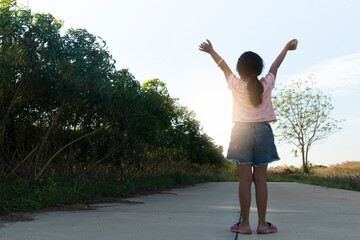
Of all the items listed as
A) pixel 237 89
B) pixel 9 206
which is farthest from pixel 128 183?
pixel 237 89

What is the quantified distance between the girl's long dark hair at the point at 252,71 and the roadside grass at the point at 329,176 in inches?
451

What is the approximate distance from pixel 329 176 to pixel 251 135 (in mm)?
17454

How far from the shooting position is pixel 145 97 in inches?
319

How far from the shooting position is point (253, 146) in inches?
136

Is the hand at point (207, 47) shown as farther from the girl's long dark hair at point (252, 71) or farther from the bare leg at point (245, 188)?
the bare leg at point (245, 188)

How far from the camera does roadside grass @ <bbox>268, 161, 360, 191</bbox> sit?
1445 cm

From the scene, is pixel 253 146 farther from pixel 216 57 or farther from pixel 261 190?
pixel 216 57

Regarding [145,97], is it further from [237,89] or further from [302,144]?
[302,144]

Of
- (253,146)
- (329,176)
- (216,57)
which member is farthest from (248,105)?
(329,176)

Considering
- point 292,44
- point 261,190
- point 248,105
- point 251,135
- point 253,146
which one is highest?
point 292,44

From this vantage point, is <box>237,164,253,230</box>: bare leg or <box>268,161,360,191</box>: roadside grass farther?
<box>268,161,360,191</box>: roadside grass

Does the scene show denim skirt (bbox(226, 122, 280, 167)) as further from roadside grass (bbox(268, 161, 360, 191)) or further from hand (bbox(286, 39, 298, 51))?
roadside grass (bbox(268, 161, 360, 191))

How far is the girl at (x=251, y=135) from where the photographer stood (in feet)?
11.2

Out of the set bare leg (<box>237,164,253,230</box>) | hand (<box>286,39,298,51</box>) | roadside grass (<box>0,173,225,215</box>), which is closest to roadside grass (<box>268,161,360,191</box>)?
roadside grass (<box>0,173,225,215</box>)
